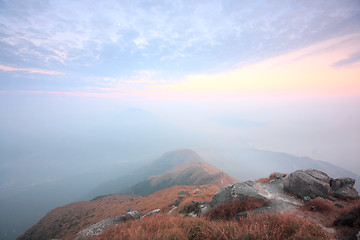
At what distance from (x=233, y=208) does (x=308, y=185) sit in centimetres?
691

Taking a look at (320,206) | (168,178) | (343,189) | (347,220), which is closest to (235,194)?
(320,206)

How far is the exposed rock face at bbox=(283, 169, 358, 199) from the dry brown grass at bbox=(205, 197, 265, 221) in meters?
4.76

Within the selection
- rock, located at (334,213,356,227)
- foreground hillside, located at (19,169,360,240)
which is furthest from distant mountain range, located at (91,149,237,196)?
rock, located at (334,213,356,227)

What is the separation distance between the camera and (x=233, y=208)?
316 inches

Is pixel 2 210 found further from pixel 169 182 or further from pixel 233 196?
pixel 233 196

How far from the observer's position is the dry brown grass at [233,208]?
7.77 m

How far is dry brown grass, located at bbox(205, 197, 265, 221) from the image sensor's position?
306 inches

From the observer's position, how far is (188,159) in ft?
637

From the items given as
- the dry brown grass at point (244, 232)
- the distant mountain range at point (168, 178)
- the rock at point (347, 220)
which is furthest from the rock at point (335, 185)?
the distant mountain range at point (168, 178)

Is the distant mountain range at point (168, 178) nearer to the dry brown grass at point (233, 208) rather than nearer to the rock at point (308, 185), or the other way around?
the rock at point (308, 185)

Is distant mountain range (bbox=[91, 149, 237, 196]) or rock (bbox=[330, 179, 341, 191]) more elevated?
rock (bbox=[330, 179, 341, 191])

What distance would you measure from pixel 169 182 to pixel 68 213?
214ft

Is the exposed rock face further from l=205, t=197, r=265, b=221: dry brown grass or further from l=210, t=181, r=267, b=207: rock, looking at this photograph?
l=205, t=197, r=265, b=221: dry brown grass

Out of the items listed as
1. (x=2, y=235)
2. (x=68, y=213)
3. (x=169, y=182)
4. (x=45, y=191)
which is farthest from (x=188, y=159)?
(x=45, y=191)
